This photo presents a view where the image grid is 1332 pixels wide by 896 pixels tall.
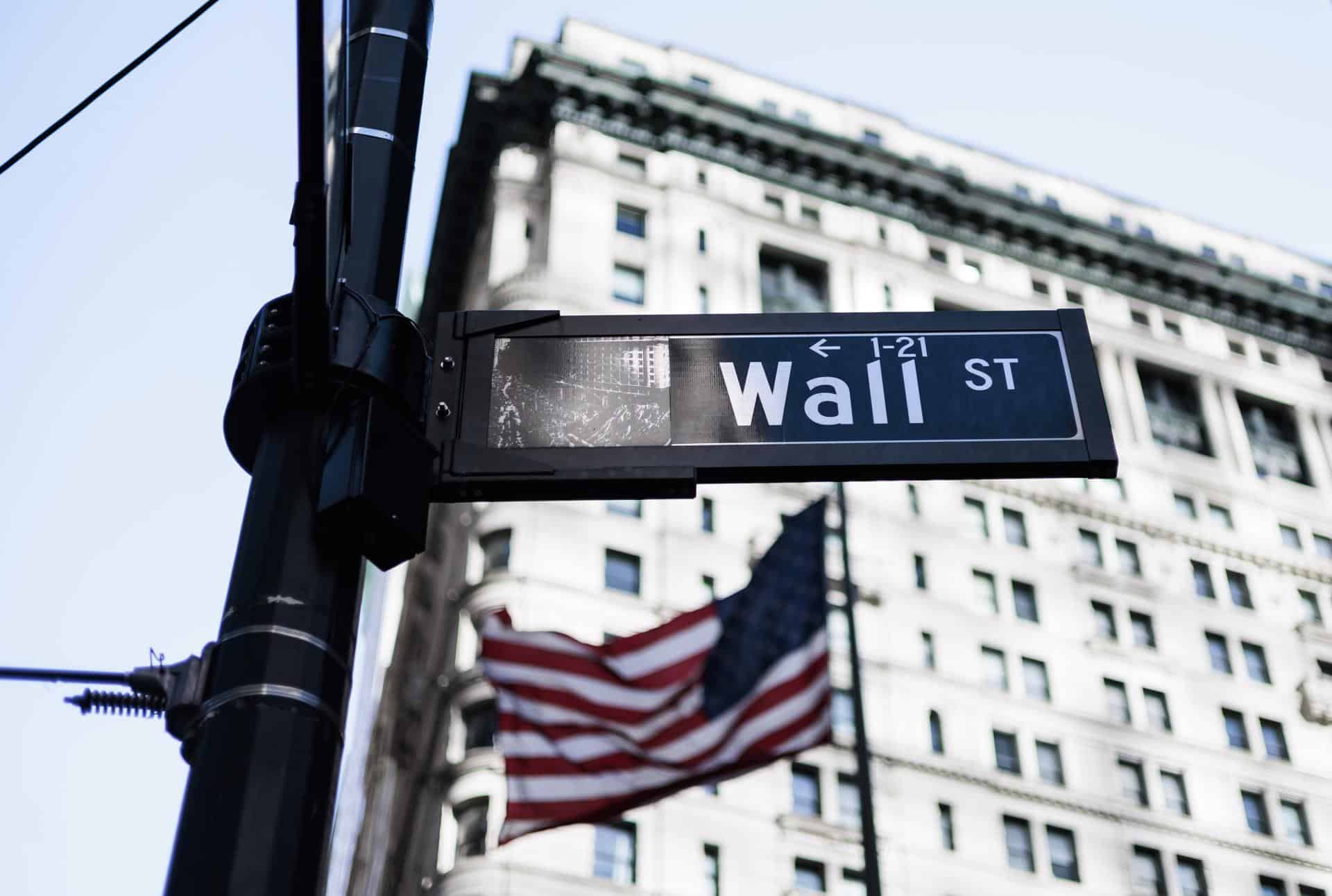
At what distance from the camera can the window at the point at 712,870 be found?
1847 inches

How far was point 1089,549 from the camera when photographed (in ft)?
209

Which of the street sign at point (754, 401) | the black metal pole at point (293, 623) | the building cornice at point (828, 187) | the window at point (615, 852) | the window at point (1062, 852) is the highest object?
the building cornice at point (828, 187)

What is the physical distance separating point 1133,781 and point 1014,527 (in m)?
10.2

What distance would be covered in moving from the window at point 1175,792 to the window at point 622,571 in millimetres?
18557

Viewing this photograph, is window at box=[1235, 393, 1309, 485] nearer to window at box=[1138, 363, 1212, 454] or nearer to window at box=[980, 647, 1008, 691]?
window at box=[1138, 363, 1212, 454]

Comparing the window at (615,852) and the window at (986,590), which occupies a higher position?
the window at (986,590)

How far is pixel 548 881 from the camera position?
4503 cm

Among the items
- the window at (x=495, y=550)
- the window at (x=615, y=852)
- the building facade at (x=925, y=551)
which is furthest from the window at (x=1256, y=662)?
the window at (x=495, y=550)

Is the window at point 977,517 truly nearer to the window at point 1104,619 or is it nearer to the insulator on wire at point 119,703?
the window at point 1104,619

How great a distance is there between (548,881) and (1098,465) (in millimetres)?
41707

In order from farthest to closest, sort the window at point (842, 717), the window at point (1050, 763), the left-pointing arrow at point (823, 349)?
the window at point (1050, 763)
the window at point (842, 717)
the left-pointing arrow at point (823, 349)

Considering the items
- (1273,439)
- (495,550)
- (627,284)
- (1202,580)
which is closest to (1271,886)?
(1202,580)

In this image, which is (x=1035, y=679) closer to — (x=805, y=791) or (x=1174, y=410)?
(x=805, y=791)

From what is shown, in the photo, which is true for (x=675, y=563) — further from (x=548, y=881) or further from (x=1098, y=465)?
(x=1098, y=465)
